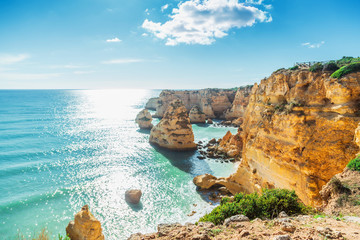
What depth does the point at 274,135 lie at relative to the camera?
16.1 metres

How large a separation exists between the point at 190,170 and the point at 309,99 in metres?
22.1

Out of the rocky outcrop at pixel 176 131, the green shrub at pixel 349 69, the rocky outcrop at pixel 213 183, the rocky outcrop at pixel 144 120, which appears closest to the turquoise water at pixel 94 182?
the rocky outcrop at pixel 213 183

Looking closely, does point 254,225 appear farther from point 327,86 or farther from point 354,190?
point 327,86

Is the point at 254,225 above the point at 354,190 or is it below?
below

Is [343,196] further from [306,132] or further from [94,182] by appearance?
[94,182]

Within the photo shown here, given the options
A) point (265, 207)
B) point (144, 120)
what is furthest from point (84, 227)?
point (144, 120)

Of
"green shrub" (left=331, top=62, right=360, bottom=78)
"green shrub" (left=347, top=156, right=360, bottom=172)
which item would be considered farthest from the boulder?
"green shrub" (left=331, top=62, right=360, bottom=78)

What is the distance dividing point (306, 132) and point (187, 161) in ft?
81.6

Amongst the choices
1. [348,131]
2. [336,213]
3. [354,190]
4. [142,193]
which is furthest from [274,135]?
[142,193]

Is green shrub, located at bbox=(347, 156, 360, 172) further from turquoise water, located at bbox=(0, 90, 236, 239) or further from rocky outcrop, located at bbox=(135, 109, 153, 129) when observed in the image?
rocky outcrop, located at bbox=(135, 109, 153, 129)

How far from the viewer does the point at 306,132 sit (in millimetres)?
13391

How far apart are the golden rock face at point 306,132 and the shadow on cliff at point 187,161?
45.8 ft

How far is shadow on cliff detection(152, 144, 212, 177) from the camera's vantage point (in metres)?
31.6

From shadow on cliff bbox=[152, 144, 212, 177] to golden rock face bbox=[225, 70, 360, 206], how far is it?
13953 mm
